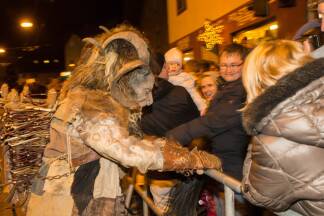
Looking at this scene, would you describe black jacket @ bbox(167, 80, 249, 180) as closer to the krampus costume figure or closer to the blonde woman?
the krampus costume figure

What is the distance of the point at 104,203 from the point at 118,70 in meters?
0.90

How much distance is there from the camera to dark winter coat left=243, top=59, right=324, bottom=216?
6.35 feet

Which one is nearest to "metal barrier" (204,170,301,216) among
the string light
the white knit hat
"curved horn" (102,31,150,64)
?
"curved horn" (102,31,150,64)

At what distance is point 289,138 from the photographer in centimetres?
196

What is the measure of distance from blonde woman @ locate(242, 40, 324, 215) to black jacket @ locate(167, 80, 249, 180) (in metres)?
1.28

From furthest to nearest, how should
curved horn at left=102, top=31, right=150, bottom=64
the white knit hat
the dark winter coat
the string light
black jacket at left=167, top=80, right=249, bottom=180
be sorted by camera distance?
the string light < the white knit hat < black jacket at left=167, top=80, right=249, bottom=180 < curved horn at left=102, top=31, right=150, bottom=64 < the dark winter coat

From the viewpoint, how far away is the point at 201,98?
495cm

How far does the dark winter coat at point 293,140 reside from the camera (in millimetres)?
1935

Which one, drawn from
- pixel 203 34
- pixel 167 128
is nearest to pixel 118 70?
pixel 167 128

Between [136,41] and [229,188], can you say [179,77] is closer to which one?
[136,41]

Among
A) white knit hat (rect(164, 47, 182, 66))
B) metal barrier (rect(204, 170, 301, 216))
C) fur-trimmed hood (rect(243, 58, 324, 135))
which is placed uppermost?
white knit hat (rect(164, 47, 182, 66))

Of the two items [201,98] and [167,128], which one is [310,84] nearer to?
[167,128]

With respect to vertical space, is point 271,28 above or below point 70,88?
above

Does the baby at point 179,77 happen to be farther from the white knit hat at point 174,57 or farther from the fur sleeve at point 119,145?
the fur sleeve at point 119,145
